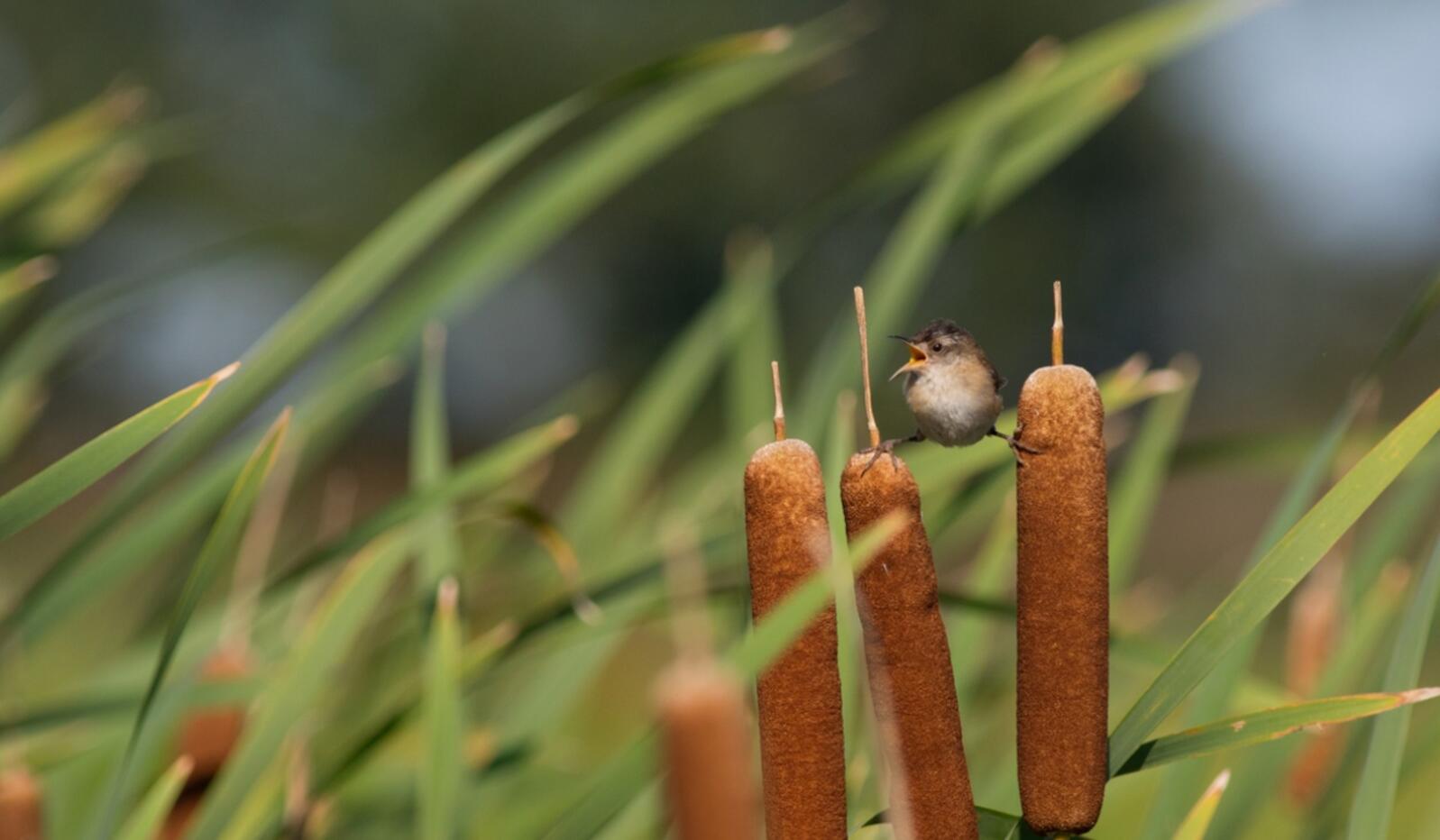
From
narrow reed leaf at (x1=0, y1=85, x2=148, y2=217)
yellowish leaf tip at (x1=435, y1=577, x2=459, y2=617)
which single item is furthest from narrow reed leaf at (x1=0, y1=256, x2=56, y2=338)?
yellowish leaf tip at (x1=435, y1=577, x2=459, y2=617)

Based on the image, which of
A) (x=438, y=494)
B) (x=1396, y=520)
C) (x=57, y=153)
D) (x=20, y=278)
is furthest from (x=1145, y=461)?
(x=57, y=153)

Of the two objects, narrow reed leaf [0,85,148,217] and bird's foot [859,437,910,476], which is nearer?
bird's foot [859,437,910,476]

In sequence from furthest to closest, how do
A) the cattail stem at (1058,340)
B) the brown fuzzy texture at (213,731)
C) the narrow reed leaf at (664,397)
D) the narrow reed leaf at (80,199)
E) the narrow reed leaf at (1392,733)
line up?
1. the narrow reed leaf at (80,199)
2. the narrow reed leaf at (664,397)
3. the brown fuzzy texture at (213,731)
4. the narrow reed leaf at (1392,733)
5. the cattail stem at (1058,340)

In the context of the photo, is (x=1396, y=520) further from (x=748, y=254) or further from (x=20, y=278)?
(x=20, y=278)

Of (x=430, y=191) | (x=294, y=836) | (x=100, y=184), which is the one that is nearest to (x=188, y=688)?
(x=294, y=836)

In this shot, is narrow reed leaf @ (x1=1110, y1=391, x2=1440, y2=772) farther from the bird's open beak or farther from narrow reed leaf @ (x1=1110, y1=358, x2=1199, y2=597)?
narrow reed leaf @ (x1=1110, y1=358, x2=1199, y2=597)

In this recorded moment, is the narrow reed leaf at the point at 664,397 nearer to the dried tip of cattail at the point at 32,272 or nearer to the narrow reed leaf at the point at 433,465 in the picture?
the narrow reed leaf at the point at 433,465

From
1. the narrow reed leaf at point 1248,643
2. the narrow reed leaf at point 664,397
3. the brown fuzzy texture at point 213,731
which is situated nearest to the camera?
the narrow reed leaf at point 1248,643

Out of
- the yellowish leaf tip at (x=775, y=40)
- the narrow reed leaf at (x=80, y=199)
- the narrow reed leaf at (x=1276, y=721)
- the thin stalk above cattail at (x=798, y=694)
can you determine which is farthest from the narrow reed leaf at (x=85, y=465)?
the narrow reed leaf at (x=80, y=199)
